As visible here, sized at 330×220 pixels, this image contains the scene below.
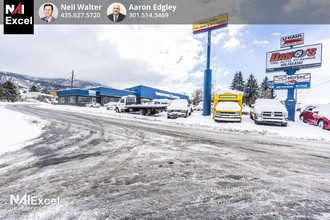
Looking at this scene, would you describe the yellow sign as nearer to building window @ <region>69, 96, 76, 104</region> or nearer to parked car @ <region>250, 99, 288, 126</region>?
parked car @ <region>250, 99, 288, 126</region>

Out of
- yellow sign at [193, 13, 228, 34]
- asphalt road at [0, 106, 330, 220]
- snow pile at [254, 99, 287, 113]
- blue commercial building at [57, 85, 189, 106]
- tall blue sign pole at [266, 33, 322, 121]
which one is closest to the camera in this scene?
asphalt road at [0, 106, 330, 220]

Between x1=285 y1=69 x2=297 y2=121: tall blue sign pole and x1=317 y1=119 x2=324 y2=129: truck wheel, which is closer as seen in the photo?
x1=317 y1=119 x2=324 y2=129: truck wheel

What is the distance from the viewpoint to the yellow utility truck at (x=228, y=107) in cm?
1705

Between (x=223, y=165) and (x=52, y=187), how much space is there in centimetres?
376

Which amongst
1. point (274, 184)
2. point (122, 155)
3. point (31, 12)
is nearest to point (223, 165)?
point (274, 184)

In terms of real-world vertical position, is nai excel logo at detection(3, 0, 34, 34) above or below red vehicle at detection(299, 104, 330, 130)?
above

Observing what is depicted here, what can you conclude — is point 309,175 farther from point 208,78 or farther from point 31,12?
point 208,78

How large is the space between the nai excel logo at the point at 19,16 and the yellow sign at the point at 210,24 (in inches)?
758

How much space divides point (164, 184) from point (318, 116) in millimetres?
16972

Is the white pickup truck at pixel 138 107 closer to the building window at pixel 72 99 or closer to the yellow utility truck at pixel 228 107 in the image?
the yellow utility truck at pixel 228 107

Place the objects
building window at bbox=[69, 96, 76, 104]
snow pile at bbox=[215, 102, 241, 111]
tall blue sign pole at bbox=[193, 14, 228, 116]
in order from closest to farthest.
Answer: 1. snow pile at bbox=[215, 102, 241, 111]
2. tall blue sign pole at bbox=[193, 14, 228, 116]
3. building window at bbox=[69, 96, 76, 104]

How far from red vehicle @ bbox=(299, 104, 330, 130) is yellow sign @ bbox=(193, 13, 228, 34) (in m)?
12.3

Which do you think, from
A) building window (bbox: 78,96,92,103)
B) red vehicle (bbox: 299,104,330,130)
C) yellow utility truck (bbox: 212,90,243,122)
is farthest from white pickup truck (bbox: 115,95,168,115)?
building window (bbox: 78,96,92,103)

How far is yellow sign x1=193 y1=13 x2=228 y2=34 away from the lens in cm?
2170
